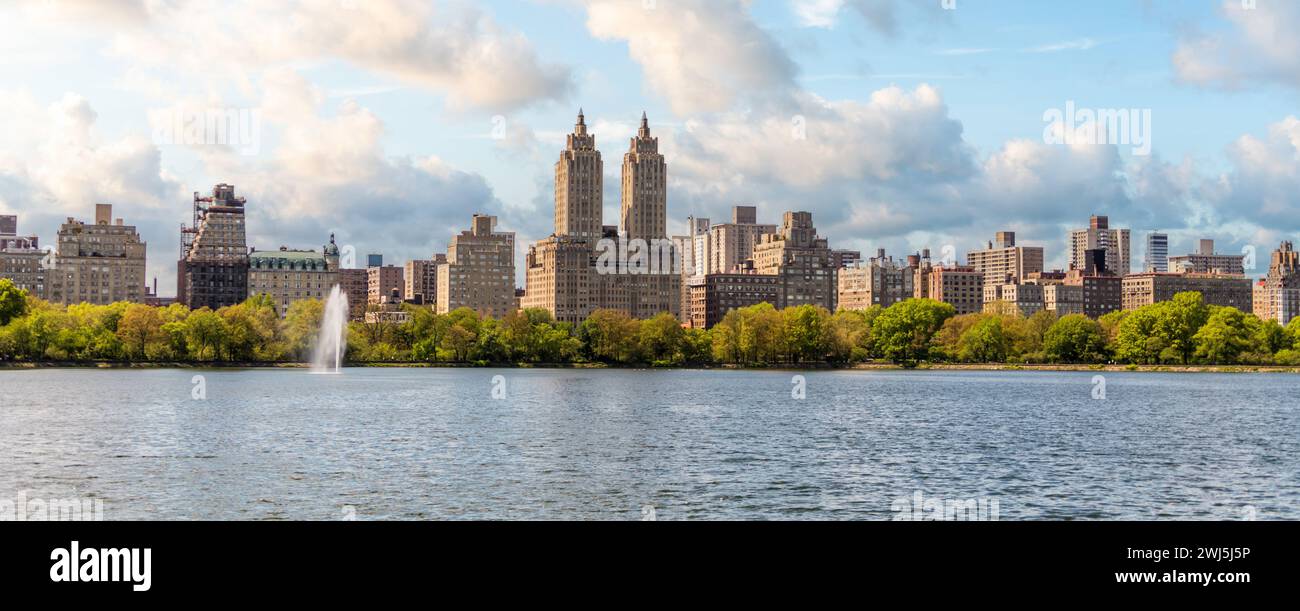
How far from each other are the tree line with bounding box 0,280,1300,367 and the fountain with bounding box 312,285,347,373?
5.04 ft

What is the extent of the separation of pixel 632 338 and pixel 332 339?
142ft

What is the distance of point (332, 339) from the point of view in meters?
175

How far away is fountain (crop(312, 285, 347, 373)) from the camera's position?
17138cm

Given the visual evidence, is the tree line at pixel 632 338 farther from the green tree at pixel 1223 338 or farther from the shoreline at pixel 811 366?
the shoreline at pixel 811 366

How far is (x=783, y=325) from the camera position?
18325cm

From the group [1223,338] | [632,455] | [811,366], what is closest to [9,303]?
[811,366]

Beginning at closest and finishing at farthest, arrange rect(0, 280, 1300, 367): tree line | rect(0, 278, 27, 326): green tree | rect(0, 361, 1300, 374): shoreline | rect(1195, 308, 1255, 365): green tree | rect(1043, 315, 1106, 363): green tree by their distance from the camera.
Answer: rect(0, 278, 27, 326): green tree
rect(0, 361, 1300, 374): shoreline
rect(0, 280, 1300, 367): tree line
rect(1195, 308, 1255, 365): green tree
rect(1043, 315, 1106, 363): green tree

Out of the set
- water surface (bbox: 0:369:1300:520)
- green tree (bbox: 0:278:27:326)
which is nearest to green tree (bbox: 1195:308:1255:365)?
water surface (bbox: 0:369:1300:520)

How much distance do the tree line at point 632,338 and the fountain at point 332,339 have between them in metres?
1.54

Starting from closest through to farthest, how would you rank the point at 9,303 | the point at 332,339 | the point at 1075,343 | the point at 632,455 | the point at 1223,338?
1. the point at 632,455
2. the point at 9,303
3. the point at 1223,338
4. the point at 332,339
5. the point at 1075,343

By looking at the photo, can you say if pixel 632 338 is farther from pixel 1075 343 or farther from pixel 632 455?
pixel 632 455

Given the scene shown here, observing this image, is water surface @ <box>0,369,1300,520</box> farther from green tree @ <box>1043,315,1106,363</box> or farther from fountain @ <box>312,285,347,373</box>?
green tree @ <box>1043,315,1106,363</box>
